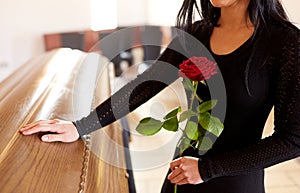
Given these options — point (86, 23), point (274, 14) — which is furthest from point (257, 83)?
point (86, 23)

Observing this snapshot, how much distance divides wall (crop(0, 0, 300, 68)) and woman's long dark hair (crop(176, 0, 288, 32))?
389 cm

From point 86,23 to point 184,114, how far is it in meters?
4.79

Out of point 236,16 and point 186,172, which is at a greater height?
point 236,16

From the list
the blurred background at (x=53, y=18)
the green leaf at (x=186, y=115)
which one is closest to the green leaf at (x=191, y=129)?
the green leaf at (x=186, y=115)

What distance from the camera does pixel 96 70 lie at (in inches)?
63.5

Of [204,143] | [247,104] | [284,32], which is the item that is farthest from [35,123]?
[284,32]

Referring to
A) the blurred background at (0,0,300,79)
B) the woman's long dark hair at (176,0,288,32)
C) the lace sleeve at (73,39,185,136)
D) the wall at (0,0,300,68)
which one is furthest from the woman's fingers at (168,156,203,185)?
the blurred background at (0,0,300,79)

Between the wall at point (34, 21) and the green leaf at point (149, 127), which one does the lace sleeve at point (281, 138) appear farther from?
the wall at point (34, 21)

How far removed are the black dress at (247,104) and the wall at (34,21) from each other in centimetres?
401


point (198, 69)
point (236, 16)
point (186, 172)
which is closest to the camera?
point (198, 69)

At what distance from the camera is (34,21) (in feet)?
16.5

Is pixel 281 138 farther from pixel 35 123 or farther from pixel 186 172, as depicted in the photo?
pixel 35 123

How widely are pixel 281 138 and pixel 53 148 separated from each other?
478 mm

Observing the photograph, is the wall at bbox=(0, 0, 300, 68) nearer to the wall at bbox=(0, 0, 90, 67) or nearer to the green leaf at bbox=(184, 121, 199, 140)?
the wall at bbox=(0, 0, 90, 67)
